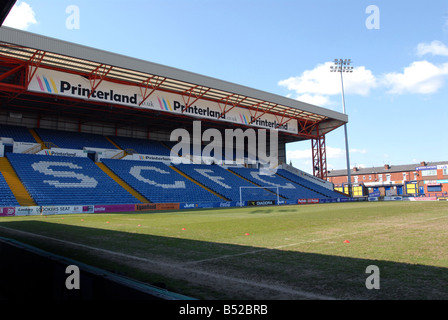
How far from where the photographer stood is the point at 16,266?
5742 mm

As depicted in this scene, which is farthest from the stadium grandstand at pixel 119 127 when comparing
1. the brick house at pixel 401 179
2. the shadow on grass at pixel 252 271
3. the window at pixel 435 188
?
the window at pixel 435 188

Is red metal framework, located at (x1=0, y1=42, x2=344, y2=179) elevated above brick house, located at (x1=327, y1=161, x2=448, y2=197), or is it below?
above

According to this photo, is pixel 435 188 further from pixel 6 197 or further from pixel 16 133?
pixel 6 197

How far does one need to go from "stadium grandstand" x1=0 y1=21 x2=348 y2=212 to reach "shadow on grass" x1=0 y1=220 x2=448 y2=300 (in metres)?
19.7

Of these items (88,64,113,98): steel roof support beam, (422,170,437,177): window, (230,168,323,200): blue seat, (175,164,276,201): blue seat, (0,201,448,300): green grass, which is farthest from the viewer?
(422,170,437,177): window

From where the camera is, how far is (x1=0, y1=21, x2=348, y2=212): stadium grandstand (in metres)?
26.7

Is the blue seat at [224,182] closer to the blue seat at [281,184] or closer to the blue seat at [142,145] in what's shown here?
the blue seat at [281,184]

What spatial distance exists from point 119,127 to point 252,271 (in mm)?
42096

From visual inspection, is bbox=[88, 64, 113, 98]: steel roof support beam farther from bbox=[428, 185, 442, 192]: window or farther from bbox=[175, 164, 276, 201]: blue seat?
bbox=[428, 185, 442, 192]: window

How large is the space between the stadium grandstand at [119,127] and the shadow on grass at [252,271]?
1974 centimetres

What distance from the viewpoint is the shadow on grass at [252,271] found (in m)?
4.63

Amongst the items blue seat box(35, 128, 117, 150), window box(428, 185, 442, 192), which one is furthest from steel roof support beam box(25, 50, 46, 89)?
window box(428, 185, 442, 192)

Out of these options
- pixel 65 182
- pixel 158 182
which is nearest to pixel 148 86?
pixel 158 182
